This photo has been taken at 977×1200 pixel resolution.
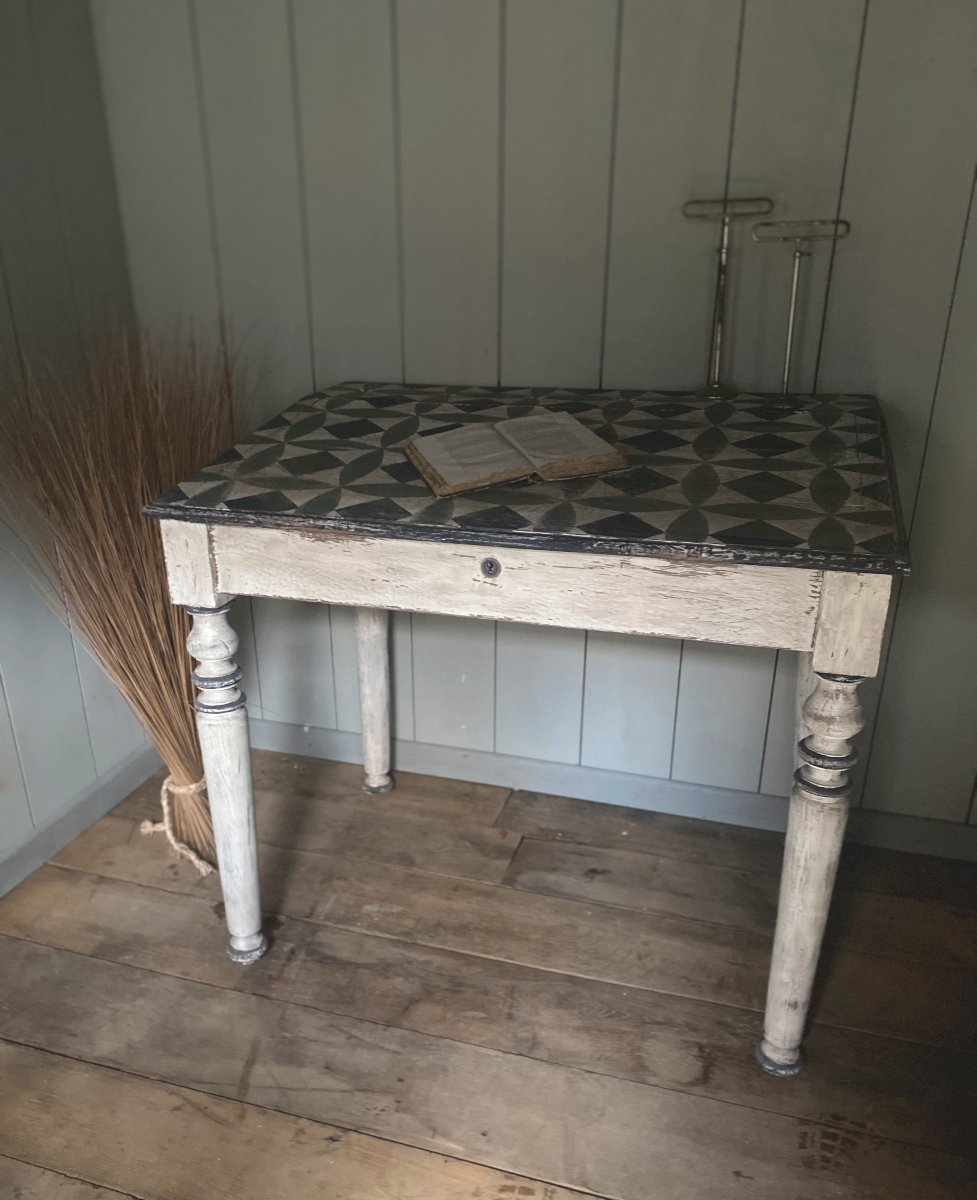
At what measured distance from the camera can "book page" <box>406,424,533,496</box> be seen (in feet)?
4.51

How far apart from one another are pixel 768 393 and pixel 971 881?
1.09 m

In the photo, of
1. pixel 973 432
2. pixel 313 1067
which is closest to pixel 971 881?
pixel 973 432

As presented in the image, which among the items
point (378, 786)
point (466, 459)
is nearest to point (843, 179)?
point (466, 459)

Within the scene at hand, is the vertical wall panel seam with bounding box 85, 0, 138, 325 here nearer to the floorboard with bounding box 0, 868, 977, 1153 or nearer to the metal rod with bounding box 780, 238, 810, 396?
the floorboard with bounding box 0, 868, 977, 1153

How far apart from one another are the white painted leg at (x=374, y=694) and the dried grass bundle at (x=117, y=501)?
0.39m

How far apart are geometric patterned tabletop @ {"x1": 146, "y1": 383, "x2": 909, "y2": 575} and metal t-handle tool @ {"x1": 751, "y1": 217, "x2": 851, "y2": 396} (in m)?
0.21

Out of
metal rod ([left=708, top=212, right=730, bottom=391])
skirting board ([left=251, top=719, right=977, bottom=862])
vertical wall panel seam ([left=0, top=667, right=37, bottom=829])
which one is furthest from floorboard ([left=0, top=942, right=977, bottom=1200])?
metal rod ([left=708, top=212, right=730, bottom=391])

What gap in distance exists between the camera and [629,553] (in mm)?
1230

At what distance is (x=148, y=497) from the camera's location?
177 cm

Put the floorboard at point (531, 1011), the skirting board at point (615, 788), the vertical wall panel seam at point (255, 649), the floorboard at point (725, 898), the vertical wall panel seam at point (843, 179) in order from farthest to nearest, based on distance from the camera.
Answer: the vertical wall panel seam at point (255, 649) → the skirting board at point (615, 788) → the floorboard at point (725, 898) → the vertical wall panel seam at point (843, 179) → the floorboard at point (531, 1011)

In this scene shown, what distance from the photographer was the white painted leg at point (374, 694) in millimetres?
2117

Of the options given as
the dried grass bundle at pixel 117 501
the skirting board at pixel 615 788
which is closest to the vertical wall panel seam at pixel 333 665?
the skirting board at pixel 615 788

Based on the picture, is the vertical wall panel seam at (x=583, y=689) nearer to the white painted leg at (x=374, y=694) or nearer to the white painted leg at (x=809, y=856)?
the white painted leg at (x=374, y=694)

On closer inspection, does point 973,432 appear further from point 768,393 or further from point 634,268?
point 634,268
